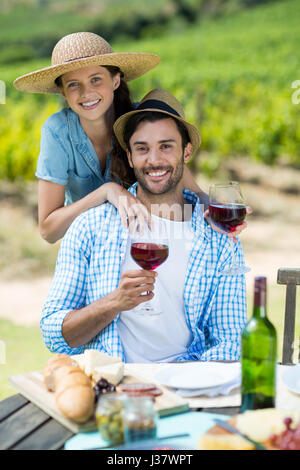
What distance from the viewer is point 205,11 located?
65.2 feet

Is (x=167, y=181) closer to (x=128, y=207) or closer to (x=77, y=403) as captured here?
(x=128, y=207)

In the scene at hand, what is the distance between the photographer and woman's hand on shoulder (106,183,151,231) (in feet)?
7.95

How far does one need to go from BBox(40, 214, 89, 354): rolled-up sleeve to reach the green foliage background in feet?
20.3

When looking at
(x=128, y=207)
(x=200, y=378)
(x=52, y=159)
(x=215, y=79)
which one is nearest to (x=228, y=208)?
(x=128, y=207)

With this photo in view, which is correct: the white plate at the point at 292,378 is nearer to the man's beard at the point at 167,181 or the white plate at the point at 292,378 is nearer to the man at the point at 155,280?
the man at the point at 155,280

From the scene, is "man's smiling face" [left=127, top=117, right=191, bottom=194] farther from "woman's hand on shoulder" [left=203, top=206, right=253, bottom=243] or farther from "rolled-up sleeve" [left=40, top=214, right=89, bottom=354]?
"rolled-up sleeve" [left=40, top=214, right=89, bottom=354]

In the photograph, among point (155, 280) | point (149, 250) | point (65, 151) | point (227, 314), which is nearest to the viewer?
point (149, 250)

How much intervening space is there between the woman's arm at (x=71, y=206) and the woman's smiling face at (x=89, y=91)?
0.41 metres

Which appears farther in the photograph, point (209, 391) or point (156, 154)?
point (156, 154)

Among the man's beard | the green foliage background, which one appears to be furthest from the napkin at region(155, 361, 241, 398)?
the green foliage background

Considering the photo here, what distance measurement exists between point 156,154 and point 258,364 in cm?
119

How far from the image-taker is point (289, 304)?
256 cm

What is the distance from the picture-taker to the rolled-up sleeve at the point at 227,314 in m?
2.36

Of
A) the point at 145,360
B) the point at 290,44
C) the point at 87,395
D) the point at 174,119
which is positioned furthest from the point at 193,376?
the point at 290,44
